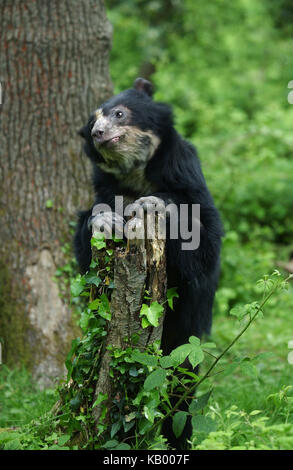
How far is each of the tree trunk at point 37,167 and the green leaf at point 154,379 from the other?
2073 millimetres

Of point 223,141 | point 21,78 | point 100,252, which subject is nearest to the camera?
point 100,252

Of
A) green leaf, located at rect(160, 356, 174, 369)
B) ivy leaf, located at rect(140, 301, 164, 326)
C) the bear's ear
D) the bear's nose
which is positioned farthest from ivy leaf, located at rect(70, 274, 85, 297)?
the bear's ear

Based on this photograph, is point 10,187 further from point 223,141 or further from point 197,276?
point 223,141

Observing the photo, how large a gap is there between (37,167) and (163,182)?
1.31 metres

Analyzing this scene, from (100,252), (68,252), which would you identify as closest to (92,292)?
(100,252)

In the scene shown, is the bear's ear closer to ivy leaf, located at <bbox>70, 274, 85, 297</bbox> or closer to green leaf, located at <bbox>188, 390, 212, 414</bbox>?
ivy leaf, located at <bbox>70, 274, 85, 297</bbox>

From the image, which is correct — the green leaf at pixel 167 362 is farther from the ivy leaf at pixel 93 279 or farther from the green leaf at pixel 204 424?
the ivy leaf at pixel 93 279

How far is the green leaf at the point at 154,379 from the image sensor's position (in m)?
2.61

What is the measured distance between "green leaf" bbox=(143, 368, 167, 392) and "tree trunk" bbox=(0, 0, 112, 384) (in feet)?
6.80

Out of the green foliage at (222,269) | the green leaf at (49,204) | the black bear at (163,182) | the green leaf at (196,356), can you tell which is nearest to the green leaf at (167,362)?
the green foliage at (222,269)

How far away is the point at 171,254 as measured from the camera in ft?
11.5

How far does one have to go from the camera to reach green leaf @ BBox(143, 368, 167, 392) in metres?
2.61
